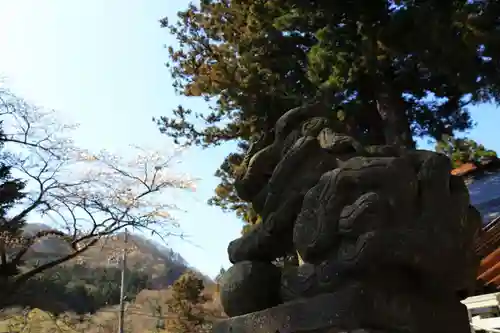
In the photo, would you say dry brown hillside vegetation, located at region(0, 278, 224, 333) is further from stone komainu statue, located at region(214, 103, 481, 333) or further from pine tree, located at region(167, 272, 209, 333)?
stone komainu statue, located at region(214, 103, 481, 333)

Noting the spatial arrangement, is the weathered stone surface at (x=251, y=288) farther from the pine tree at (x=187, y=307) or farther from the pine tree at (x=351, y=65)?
the pine tree at (x=187, y=307)

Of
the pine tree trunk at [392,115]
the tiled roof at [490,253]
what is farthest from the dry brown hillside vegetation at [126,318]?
the tiled roof at [490,253]

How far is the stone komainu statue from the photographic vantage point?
5.45 feet

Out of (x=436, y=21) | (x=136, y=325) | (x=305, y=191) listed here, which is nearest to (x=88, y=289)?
(x=136, y=325)

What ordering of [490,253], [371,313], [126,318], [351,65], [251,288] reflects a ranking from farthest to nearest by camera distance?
1. [126,318]
2. [351,65]
3. [490,253]
4. [251,288]
5. [371,313]

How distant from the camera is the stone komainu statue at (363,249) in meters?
1.66

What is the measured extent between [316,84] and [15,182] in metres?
4.67

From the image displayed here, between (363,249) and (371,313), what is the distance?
22 centimetres

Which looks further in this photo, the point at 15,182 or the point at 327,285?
the point at 15,182

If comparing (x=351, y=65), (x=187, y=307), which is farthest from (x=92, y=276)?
(x=351, y=65)

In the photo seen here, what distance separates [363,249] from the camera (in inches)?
65.8

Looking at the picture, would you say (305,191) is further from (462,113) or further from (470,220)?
(462,113)

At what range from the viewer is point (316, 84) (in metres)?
6.48

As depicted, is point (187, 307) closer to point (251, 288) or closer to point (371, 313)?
point (251, 288)
